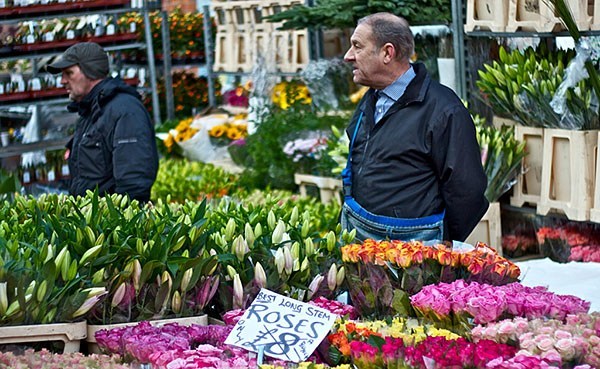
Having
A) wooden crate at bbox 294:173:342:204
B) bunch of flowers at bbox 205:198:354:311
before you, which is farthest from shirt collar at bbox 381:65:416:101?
wooden crate at bbox 294:173:342:204

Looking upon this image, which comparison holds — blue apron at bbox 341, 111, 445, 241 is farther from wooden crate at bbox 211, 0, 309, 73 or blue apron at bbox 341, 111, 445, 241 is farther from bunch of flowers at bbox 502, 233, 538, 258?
wooden crate at bbox 211, 0, 309, 73

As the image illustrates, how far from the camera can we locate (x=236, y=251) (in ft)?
10.6

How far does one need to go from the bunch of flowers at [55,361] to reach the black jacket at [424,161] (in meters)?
1.68

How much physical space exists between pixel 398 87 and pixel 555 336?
178 cm

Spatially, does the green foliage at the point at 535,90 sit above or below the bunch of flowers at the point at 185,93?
above

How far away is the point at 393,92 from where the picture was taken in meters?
4.11

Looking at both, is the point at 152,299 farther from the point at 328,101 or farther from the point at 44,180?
the point at 44,180

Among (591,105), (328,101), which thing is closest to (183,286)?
Answer: (591,105)

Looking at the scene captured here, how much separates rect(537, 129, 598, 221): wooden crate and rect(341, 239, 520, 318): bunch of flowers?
2.03 metres

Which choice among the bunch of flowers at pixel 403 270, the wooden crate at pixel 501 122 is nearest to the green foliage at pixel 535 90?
the wooden crate at pixel 501 122

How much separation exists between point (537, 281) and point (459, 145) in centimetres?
86

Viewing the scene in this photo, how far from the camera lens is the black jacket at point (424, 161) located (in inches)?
157

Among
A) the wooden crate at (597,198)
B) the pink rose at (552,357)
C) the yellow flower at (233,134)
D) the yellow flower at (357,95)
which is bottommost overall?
the yellow flower at (233,134)

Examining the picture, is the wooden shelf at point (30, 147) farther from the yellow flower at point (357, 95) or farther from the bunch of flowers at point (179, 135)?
the yellow flower at point (357, 95)
